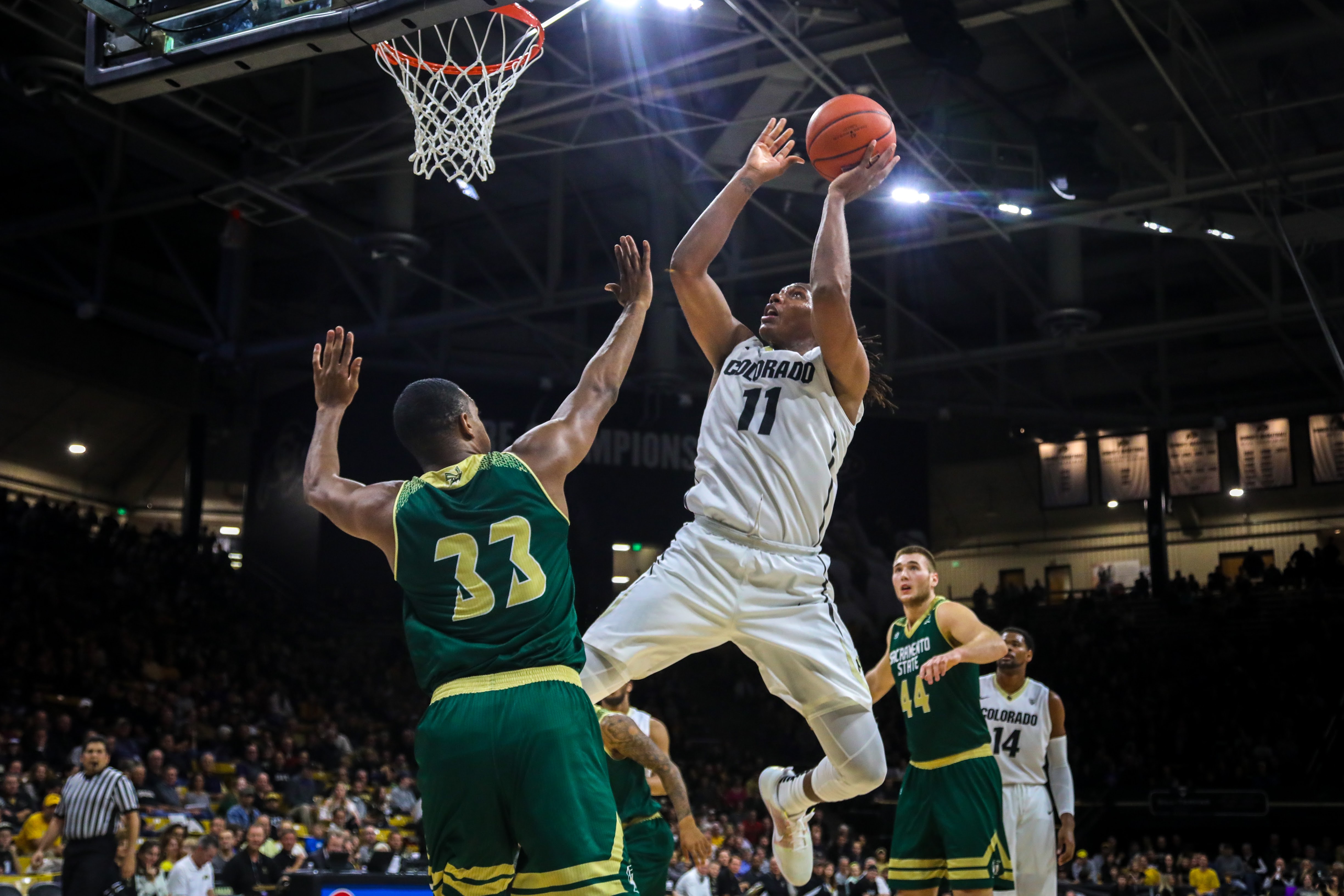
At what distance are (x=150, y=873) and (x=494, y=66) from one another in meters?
7.55

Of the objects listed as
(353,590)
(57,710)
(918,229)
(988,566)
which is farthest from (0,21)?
(988,566)

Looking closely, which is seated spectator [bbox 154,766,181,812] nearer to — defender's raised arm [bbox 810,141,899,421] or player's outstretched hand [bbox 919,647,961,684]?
player's outstretched hand [bbox 919,647,961,684]

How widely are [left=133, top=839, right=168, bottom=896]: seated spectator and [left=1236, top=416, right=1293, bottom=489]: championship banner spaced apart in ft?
87.2

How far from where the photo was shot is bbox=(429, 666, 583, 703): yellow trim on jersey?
148 inches

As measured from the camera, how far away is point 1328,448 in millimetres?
29812

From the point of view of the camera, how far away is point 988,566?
34312 millimetres

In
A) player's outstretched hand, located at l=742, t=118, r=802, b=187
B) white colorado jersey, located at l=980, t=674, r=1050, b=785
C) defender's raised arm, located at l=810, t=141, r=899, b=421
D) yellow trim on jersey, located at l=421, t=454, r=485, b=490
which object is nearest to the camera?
yellow trim on jersey, located at l=421, t=454, r=485, b=490

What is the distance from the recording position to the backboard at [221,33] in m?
5.95

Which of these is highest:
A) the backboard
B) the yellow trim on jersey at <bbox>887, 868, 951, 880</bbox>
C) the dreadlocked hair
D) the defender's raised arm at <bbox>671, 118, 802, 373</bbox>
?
the backboard

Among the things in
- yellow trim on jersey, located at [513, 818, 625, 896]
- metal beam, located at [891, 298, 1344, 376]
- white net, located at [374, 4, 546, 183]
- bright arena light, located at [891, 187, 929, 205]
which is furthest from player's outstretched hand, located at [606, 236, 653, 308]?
metal beam, located at [891, 298, 1344, 376]

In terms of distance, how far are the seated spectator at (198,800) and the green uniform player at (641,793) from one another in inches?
381

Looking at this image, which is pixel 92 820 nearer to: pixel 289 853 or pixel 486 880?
pixel 289 853

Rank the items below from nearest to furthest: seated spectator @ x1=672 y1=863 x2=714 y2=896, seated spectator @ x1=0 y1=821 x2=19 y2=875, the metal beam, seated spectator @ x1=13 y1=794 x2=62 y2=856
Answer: seated spectator @ x1=0 y1=821 x2=19 y2=875
seated spectator @ x1=13 y1=794 x2=62 y2=856
seated spectator @ x1=672 y1=863 x2=714 y2=896
the metal beam

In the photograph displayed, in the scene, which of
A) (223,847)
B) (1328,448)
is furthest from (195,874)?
(1328,448)
